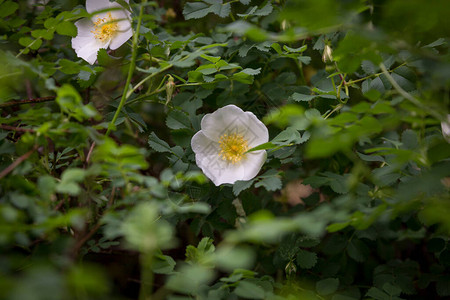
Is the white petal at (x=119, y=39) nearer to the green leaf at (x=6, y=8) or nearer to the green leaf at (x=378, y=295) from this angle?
the green leaf at (x=6, y=8)

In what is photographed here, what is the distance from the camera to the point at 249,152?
108cm

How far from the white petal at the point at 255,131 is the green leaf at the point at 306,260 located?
32 cm

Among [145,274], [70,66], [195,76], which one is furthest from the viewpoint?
[195,76]

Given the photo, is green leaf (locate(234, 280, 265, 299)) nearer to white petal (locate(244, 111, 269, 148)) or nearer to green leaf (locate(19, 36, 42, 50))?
white petal (locate(244, 111, 269, 148))

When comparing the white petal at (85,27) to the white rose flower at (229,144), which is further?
the white petal at (85,27)

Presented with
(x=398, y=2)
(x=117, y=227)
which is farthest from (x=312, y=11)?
(x=117, y=227)

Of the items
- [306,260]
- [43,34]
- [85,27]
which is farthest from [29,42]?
[306,260]

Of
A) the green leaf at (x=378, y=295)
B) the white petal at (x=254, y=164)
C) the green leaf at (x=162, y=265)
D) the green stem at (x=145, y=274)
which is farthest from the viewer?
the white petal at (x=254, y=164)

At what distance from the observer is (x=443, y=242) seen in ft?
3.53

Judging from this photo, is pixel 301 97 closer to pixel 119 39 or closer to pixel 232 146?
pixel 232 146

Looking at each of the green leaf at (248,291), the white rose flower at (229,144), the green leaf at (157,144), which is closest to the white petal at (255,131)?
the white rose flower at (229,144)

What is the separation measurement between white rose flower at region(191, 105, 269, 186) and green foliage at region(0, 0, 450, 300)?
37mm

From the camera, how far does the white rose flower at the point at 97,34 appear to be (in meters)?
1.12

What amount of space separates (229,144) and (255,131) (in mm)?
94
